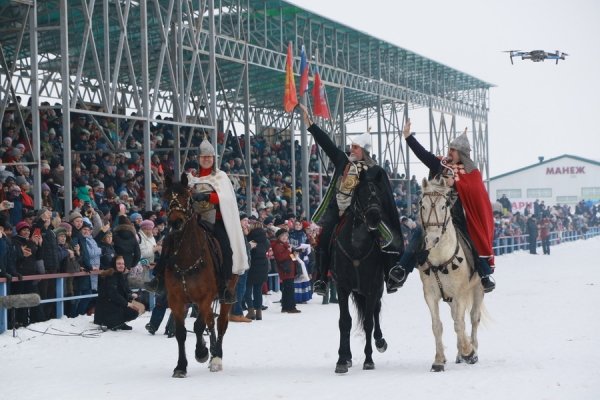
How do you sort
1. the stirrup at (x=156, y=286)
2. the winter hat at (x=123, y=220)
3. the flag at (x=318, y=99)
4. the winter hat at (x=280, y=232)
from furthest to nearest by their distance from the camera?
the flag at (x=318, y=99) < the winter hat at (x=280, y=232) < the winter hat at (x=123, y=220) < the stirrup at (x=156, y=286)

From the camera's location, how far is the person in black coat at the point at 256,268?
18.9 m

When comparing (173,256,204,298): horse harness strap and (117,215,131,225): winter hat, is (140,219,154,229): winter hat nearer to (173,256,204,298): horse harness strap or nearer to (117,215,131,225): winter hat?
(117,215,131,225): winter hat

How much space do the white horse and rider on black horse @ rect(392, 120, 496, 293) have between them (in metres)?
0.25

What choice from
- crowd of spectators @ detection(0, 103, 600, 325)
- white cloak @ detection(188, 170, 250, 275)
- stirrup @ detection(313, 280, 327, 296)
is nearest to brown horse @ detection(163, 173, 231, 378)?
white cloak @ detection(188, 170, 250, 275)

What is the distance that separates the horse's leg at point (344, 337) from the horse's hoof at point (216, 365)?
4.22ft

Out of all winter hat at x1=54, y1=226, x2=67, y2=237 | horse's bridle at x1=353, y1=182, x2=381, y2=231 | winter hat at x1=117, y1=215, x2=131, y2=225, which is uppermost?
horse's bridle at x1=353, y1=182, x2=381, y2=231

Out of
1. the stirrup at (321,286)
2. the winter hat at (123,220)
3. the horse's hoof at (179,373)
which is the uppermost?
the winter hat at (123,220)

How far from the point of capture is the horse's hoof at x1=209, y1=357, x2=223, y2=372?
38.4 feet

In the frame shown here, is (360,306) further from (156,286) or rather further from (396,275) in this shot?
(156,286)

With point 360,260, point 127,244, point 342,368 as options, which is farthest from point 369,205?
point 127,244

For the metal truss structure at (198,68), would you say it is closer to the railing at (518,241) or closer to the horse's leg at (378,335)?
the railing at (518,241)

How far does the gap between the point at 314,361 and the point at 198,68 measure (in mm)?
15688

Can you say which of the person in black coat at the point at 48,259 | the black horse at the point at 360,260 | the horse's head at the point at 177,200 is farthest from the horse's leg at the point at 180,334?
the person in black coat at the point at 48,259

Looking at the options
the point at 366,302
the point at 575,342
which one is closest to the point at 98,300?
the point at 366,302
